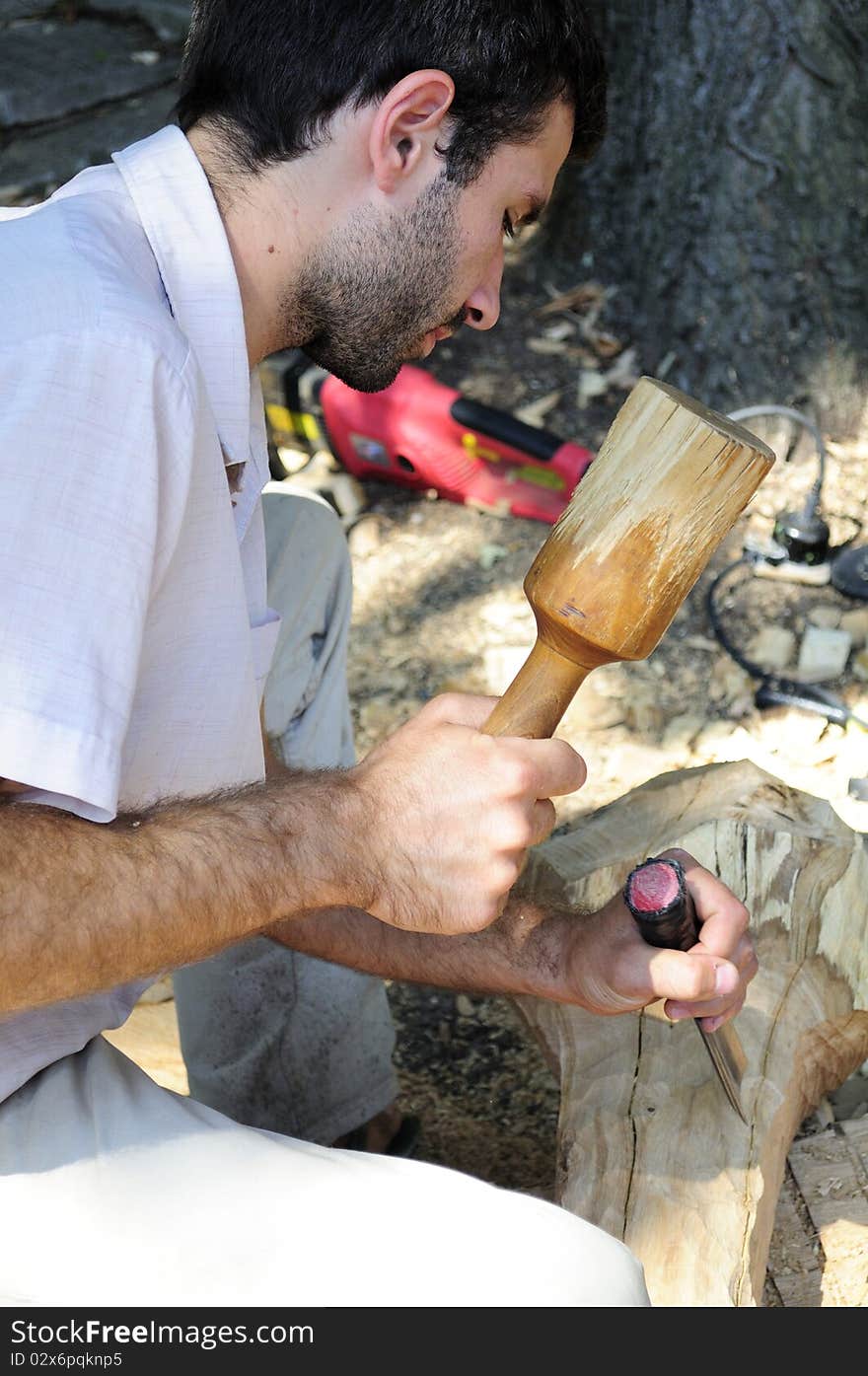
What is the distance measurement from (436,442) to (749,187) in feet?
3.75

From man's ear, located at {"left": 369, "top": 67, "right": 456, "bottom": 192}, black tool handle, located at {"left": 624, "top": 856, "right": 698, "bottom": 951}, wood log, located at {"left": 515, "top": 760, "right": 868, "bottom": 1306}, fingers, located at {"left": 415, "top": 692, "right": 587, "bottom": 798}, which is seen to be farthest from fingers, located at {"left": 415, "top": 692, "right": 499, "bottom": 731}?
man's ear, located at {"left": 369, "top": 67, "right": 456, "bottom": 192}

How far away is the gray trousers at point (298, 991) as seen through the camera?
2.37m

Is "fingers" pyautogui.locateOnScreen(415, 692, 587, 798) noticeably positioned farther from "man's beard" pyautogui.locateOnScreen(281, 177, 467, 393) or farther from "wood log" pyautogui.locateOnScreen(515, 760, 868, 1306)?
"man's beard" pyautogui.locateOnScreen(281, 177, 467, 393)

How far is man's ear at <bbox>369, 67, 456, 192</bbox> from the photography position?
1.75 m

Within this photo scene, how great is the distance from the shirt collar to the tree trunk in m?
2.56

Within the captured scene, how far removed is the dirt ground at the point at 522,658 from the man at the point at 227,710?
35.6 inches

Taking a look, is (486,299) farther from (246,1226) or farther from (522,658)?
(522,658)

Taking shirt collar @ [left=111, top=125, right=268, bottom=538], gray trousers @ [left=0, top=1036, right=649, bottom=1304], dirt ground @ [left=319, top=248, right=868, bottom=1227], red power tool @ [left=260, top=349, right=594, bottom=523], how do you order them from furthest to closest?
red power tool @ [left=260, top=349, right=594, bottom=523]
dirt ground @ [left=319, top=248, right=868, bottom=1227]
shirt collar @ [left=111, top=125, right=268, bottom=538]
gray trousers @ [left=0, top=1036, right=649, bottom=1304]

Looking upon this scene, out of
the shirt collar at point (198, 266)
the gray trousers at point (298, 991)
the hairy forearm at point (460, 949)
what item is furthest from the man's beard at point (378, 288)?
the hairy forearm at point (460, 949)

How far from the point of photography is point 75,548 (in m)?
1.50

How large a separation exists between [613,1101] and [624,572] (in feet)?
2.72

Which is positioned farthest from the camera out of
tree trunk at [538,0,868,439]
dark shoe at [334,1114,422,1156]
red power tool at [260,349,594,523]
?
red power tool at [260,349,594,523]

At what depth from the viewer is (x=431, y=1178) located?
1722 mm

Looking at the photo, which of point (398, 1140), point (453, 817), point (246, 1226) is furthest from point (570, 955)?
point (398, 1140)
